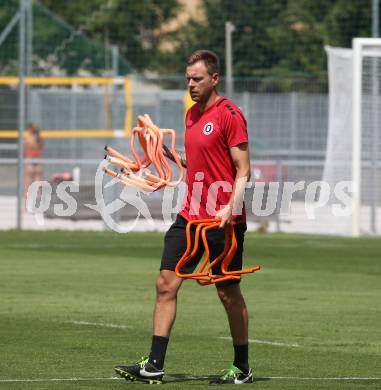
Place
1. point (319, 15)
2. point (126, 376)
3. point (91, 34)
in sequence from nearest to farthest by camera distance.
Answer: point (126, 376) → point (319, 15) → point (91, 34)

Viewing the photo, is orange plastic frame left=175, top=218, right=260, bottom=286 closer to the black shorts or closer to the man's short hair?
the black shorts

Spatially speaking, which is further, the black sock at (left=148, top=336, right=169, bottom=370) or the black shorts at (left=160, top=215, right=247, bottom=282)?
the black shorts at (left=160, top=215, right=247, bottom=282)

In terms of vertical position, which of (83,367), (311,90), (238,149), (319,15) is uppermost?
(319,15)

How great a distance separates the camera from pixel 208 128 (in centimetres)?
990

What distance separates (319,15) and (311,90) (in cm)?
911

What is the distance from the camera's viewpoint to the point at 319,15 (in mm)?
39281

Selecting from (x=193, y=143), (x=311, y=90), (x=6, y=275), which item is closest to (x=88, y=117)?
(x=311, y=90)

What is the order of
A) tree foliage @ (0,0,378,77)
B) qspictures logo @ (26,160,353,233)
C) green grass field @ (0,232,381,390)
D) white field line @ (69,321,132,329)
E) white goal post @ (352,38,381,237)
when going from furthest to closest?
tree foliage @ (0,0,378,77) < qspictures logo @ (26,160,353,233) < white goal post @ (352,38,381,237) < white field line @ (69,321,132,329) < green grass field @ (0,232,381,390)

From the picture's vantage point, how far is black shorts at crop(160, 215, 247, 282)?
9938mm

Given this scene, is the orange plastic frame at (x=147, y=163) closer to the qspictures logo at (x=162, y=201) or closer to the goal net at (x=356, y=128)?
the qspictures logo at (x=162, y=201)

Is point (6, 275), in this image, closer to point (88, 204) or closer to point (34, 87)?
point (88, 204)

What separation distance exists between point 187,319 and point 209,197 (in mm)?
4238

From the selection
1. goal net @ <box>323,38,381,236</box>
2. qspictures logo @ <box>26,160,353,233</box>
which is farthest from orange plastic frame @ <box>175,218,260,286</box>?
goal net @ <box>323,38,381,236</box>

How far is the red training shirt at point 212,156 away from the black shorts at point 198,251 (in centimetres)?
10
